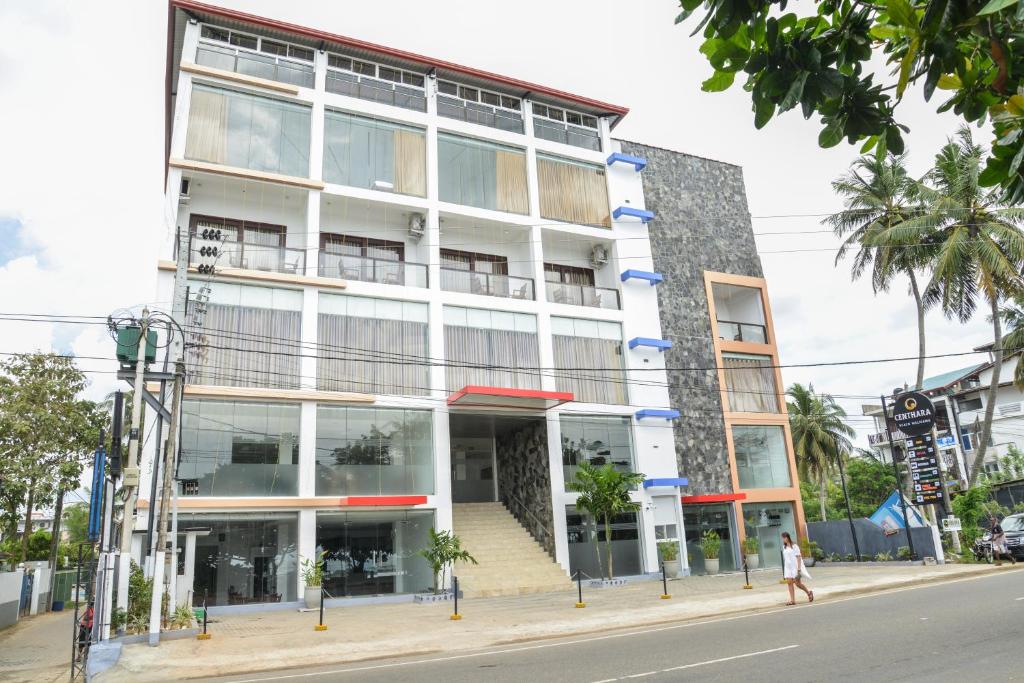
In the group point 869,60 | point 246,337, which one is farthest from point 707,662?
point 246,337

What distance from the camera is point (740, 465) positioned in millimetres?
28500

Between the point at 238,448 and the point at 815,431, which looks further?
the point at 815,431

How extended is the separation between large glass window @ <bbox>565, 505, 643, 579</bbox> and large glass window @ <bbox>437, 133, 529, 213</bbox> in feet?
38.4

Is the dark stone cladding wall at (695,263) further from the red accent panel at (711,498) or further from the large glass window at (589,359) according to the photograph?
the large glass window at (589,359)

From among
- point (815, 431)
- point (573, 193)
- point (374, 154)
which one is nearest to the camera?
point (374, 154)

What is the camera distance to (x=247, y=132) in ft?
77.4

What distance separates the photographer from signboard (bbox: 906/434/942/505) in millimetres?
23516

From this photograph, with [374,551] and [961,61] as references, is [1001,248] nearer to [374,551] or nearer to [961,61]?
[374,551]

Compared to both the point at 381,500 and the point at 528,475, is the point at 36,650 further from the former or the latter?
the point at 528,475

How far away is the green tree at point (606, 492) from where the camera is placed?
75.4 feet

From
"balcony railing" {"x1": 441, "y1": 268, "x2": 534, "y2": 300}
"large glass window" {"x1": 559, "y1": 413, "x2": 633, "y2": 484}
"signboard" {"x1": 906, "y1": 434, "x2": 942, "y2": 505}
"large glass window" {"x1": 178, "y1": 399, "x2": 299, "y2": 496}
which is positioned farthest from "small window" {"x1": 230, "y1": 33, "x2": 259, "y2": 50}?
"signboard" {"x1": 906, "y1": 434, "x2": 942, "y2": 505}

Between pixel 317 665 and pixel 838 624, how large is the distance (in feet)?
27.2

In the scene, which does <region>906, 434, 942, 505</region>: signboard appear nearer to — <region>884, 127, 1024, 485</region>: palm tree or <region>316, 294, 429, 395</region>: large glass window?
<region>884, 127, 1024, 485</region>: palm tree

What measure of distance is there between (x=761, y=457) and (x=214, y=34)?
85.2ft
